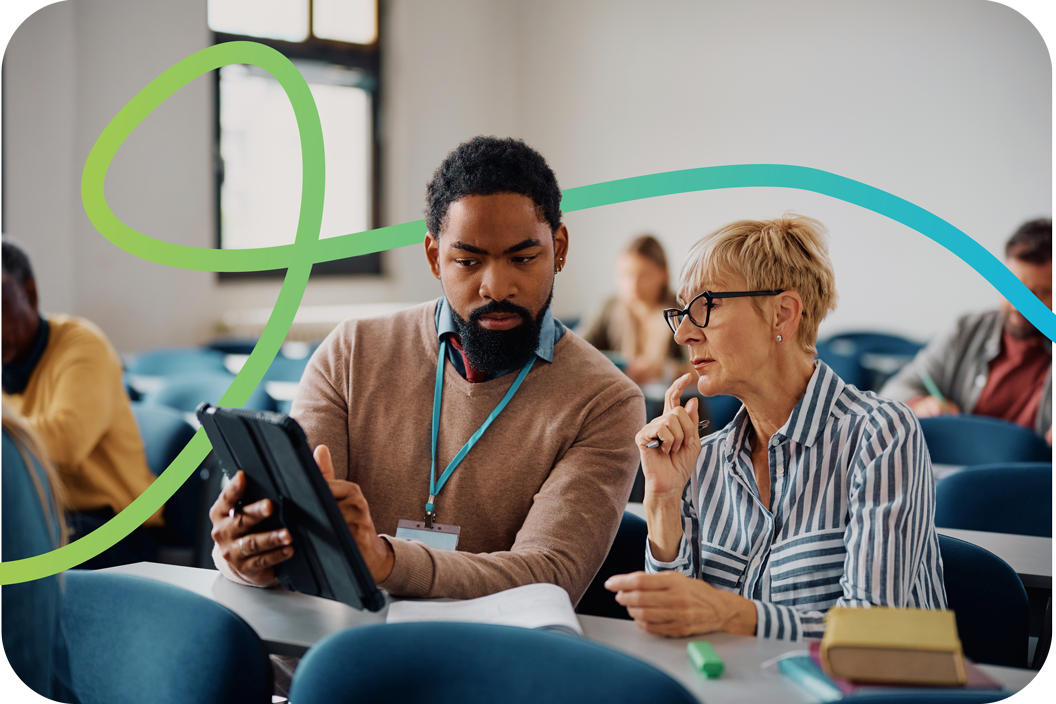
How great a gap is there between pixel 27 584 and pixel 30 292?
6.45 feet

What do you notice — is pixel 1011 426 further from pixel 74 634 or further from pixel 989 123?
pixel 989 123

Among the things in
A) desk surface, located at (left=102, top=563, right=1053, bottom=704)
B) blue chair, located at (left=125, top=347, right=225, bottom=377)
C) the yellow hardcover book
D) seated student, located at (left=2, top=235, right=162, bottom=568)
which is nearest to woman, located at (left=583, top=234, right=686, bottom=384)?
blue chair, located at (left=125, top=347, right=225, bottom=377)

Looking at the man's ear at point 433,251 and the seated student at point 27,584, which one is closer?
the seated student at point 27,584

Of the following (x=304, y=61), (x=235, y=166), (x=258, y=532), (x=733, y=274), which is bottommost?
(x=258, y=532)

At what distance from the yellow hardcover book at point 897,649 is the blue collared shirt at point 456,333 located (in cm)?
81

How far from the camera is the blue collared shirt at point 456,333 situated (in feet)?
6.00

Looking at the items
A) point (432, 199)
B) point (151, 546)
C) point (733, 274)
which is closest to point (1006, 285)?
point (733, 274)

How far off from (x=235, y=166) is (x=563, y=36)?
3.07 metres

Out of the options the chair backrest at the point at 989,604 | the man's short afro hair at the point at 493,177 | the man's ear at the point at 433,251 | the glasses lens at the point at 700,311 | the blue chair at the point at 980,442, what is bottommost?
the chair backrest at the point at 989,604

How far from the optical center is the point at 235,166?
22.4 feet

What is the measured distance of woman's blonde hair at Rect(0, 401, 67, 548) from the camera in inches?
45.2

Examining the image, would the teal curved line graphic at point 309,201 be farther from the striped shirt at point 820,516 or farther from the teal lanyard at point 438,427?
the striped shirt at point 820,516

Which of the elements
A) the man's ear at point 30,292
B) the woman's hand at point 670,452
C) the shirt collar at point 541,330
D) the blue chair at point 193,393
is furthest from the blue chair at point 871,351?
the man's ear at point 30,292

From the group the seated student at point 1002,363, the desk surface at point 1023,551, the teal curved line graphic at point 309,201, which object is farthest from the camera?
the seated student at point 1002,363
